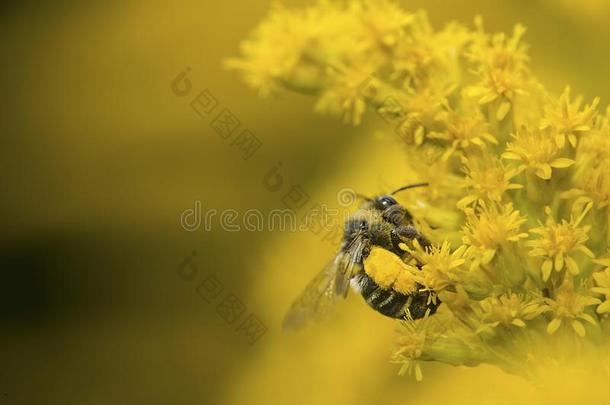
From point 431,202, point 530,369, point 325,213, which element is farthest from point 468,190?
point 325,213

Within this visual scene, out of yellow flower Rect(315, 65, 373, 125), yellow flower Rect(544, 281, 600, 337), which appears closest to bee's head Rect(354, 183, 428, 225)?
yellow flower Rect(315, 65, 373, 125)

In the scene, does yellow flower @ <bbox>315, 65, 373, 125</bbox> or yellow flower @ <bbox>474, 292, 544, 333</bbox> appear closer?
yellow flower @ <bbox>474, 292, 544, 333</bbox>

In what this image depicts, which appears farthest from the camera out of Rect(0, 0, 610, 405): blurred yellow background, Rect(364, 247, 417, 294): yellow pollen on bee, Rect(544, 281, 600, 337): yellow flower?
Rect(0, 0, 610, 405): blurred yellow background

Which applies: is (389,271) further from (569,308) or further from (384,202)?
(569,308)

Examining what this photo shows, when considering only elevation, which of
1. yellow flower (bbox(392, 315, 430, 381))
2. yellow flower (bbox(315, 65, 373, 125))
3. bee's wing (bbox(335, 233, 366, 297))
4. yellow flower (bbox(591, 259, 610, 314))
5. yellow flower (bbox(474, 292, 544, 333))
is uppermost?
yellow flower (bbox(315, 65, 373, 125))

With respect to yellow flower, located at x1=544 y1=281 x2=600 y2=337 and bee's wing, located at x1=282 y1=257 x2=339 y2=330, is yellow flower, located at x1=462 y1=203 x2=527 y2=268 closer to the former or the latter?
yellow flower, located at x1=544 y1=281 x2=600 y2=337

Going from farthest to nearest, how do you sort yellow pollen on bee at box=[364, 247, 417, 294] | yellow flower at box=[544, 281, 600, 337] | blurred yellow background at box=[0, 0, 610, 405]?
blurred yellow background at box=[0, 0, 610, 405]
yellow pollen on bee at box=[364, 247, 417, 294]
yellow flower at box=[544, 281, 600, 337]

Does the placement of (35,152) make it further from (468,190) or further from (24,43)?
(468,190)

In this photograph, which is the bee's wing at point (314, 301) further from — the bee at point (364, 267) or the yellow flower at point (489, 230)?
the yellow flower at point (489, 230)

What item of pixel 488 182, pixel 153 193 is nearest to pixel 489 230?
pixel 488 182
